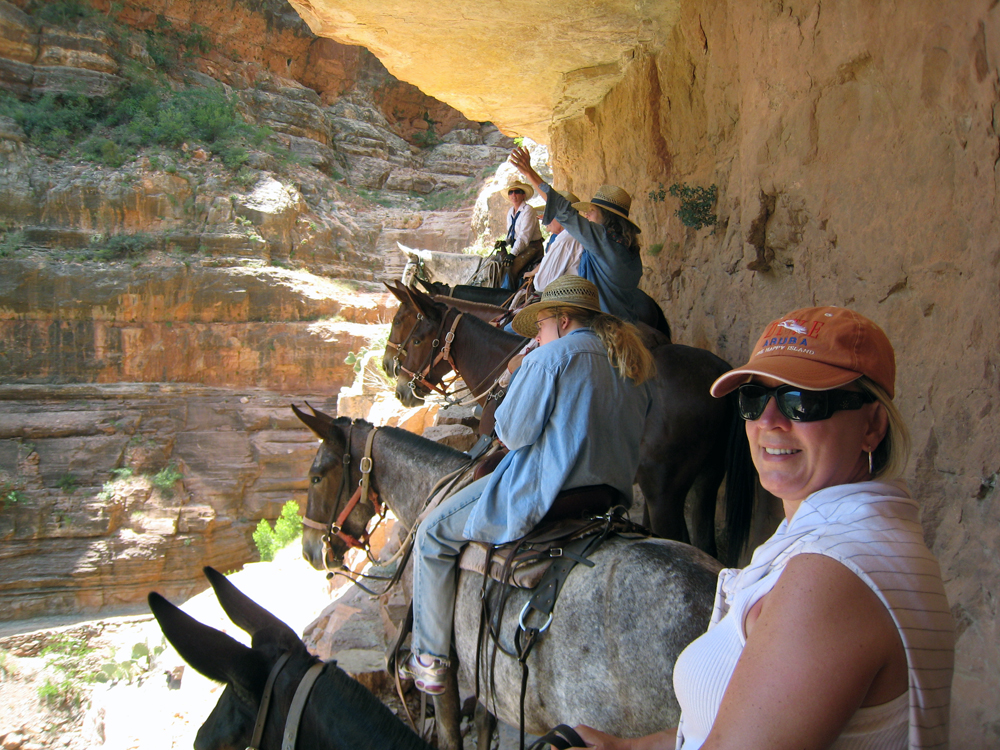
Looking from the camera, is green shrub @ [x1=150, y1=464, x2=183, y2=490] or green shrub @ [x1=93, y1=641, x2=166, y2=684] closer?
green shrub @ [x1=93, y1=641, x2=166, y2=684]

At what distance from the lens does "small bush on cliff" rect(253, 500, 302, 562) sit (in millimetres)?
21188

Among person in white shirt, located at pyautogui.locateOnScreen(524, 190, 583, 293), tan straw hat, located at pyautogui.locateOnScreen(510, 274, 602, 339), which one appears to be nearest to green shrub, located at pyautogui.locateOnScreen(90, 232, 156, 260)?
person in white shirt, located at pyautogui.locateOnScreen(524, 190, 583, 293)

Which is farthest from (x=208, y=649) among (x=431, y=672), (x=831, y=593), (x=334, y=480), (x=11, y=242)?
(x=11, y=242)

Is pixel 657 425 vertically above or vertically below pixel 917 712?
below

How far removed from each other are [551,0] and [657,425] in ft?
14.0

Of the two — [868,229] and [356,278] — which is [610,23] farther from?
[356,278]

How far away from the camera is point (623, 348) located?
9.11ft

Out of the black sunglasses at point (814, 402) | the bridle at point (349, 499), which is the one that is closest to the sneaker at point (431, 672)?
the bridle at point (349, 499)

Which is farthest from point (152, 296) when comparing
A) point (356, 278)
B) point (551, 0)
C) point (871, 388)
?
point (871, 388)

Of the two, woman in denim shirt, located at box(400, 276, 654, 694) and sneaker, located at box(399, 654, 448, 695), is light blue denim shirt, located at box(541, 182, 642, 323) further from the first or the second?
sneaker, located at box(399, 654, 448, 695)

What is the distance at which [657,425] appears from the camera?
4.47 meters

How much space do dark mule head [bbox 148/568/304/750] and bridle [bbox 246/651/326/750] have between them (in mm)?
31

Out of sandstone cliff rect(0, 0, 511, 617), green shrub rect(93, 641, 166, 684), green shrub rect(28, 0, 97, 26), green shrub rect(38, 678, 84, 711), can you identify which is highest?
green shrub rect(28, 0, 97, 26)

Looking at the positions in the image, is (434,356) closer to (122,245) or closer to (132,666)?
(132,666)
